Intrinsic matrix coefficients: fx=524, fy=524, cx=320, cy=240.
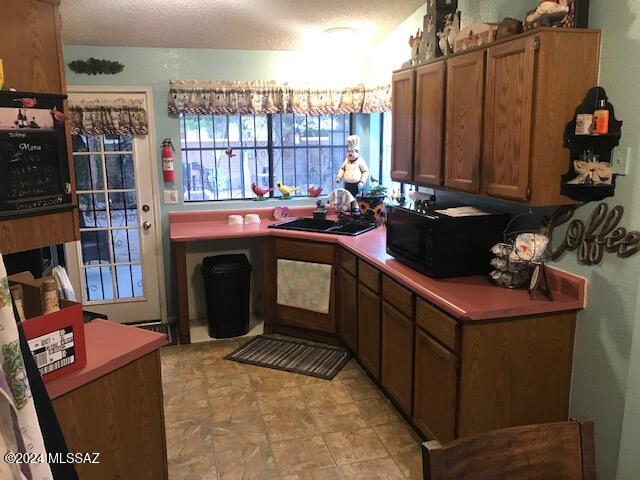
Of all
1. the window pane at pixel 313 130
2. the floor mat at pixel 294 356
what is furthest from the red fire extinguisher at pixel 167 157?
the floor mat at pixel 294 356

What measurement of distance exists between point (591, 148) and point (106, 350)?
204 cm

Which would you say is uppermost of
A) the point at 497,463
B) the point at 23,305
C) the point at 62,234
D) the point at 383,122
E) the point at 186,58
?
the point at 186,58

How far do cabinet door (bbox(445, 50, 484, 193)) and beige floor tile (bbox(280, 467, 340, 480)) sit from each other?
1529mm

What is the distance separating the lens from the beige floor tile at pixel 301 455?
8.46 feet

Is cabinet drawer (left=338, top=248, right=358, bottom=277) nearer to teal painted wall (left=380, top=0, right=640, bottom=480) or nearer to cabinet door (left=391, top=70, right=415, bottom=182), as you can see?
cabinet door (left=391, top=70, right=415, bottom=182)

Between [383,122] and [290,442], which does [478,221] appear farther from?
[383,122]

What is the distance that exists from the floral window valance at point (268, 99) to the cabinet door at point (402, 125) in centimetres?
78

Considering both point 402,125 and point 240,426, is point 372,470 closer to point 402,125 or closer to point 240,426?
point 240,426

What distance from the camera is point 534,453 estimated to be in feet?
3.94

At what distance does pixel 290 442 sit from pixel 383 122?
285cm

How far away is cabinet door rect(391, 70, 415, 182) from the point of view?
319 centimetres

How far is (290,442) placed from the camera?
279cm

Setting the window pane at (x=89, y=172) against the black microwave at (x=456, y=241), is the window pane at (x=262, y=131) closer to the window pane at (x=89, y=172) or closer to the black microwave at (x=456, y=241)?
the window pane at (x=89, y=172)

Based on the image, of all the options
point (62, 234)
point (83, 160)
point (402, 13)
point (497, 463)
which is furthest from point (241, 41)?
point (497, 463)
